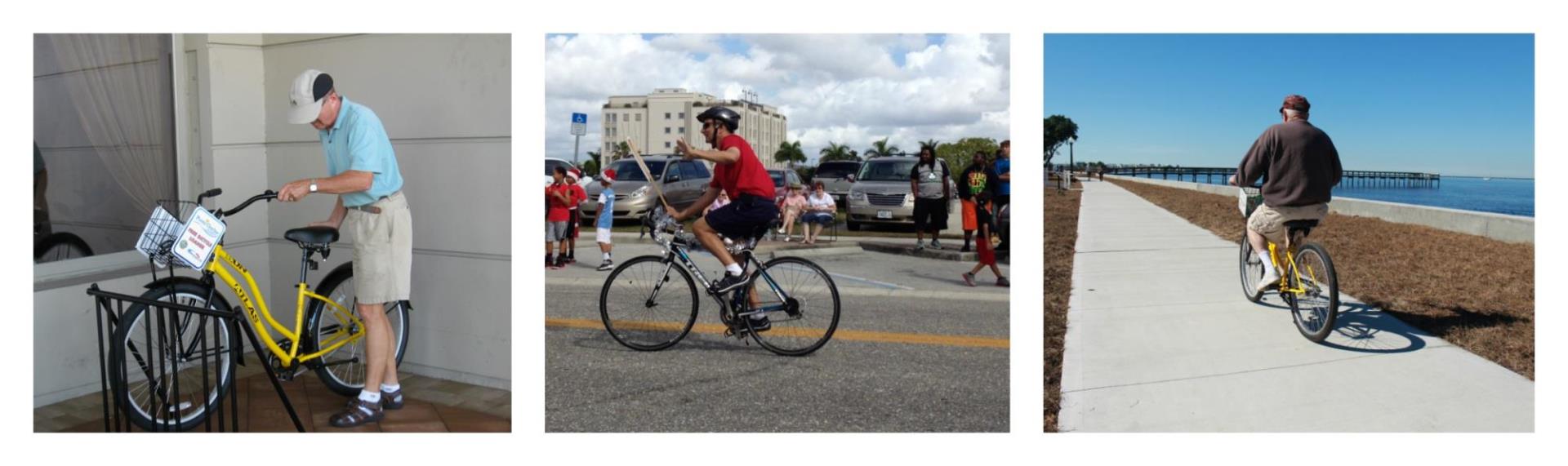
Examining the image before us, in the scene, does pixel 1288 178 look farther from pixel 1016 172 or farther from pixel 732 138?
pixel 732 138

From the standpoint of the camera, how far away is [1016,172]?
12.1ft

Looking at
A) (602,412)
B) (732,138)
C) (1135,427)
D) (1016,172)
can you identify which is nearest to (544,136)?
(732,138)

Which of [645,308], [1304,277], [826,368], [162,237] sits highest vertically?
[162,237]

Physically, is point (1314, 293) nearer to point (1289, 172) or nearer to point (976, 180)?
point (1289, 172)

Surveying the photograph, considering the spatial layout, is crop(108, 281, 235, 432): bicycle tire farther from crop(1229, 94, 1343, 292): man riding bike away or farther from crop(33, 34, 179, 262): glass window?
crop(1229, 94, 1343, 292): man riding bike away

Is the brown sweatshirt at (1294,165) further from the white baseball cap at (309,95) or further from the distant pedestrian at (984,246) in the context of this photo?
the white baseball cap at (309,95)

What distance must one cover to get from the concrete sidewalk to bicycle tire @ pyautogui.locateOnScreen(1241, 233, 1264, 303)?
67 millimetres

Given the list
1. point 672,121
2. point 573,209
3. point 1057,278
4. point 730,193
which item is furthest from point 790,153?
point 1057,278

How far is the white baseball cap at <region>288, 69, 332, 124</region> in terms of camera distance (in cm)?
359

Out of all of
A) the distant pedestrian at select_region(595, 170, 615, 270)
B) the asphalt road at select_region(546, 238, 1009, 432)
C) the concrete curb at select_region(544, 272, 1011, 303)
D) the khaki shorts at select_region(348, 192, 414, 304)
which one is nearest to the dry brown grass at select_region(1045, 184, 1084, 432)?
the asphalt road at select_region(546, 238, 1009, 432)

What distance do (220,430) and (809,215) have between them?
2.54 meters

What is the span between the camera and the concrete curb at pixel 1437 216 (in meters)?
4.64

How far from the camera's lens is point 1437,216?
6180mm

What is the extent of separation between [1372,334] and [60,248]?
18.2ft
